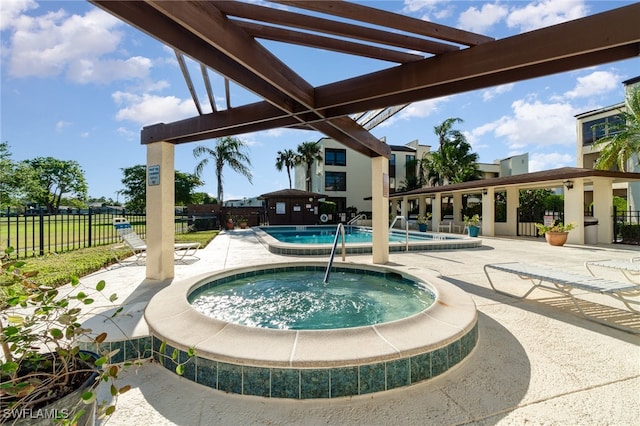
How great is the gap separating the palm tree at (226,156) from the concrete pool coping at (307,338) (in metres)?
21.1

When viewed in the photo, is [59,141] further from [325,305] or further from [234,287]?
[325,305]

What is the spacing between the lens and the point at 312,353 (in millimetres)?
2211

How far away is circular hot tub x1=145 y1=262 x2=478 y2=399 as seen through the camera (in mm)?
2131

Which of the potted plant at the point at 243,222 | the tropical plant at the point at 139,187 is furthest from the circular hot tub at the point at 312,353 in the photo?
the tropical plant at the point at 139,187

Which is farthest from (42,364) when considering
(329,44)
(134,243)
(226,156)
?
(226,156)

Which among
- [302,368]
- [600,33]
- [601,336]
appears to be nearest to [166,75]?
[302,368]

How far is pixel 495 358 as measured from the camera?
8.88 feet

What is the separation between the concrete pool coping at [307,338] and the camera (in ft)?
7.13

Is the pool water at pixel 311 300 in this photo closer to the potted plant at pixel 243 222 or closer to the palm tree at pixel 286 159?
the potted plant at pixel 243 222

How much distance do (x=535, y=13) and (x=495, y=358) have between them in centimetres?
431

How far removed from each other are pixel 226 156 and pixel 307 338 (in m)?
22.6

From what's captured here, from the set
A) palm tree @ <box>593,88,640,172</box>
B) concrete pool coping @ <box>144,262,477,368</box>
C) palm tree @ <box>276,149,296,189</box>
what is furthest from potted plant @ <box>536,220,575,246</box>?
palm tree @ <box>276,149,296,189</box>

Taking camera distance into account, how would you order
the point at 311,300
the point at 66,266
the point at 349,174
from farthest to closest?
1. the point at 349,174
2. the point at 66,266
3. the point at 311,300

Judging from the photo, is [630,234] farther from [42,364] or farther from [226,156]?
[226,156]
